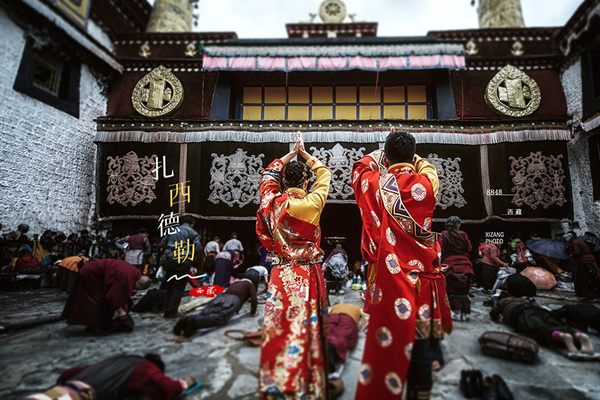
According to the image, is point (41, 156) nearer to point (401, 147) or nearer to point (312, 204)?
point (312, 204)

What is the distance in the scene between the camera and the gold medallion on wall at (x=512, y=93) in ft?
31.2

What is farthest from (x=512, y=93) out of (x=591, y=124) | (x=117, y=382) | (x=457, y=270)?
(x=117, y=382)

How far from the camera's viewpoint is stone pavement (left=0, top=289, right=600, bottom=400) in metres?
2.38

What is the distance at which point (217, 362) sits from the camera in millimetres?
2904

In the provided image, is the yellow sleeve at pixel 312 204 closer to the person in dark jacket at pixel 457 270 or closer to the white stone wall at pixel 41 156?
the person in dark jacket at pixel 457 270

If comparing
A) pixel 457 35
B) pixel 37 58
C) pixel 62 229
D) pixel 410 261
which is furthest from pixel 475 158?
pixel 37 58

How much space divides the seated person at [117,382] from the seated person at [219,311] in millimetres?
1504

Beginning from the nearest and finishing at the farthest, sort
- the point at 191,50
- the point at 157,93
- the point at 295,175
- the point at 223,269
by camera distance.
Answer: the point at 295,175 → the point at 223,269 → the point at 157,93 → the point at 191,50

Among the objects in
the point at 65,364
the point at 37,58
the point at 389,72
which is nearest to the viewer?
the point at 65,364

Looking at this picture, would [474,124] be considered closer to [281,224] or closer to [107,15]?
[281,224]

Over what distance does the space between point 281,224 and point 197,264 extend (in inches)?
290

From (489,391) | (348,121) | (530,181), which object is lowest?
(489,391)

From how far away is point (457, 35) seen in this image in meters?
10.9

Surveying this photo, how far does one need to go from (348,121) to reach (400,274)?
25.5ft
